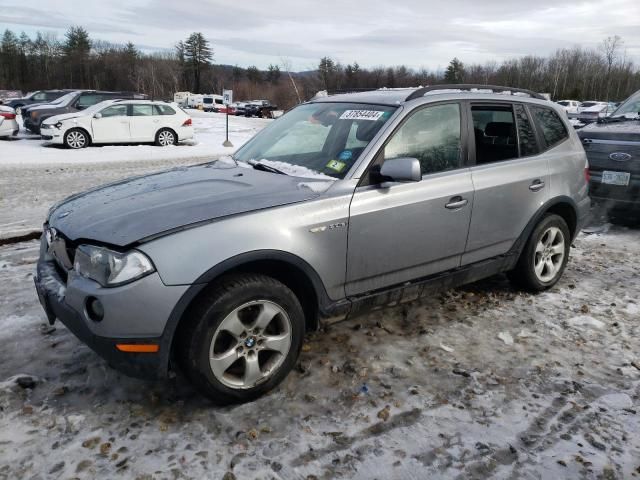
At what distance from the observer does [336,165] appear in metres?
3.47

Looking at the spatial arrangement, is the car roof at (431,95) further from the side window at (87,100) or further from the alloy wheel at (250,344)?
the side window at (87,100)

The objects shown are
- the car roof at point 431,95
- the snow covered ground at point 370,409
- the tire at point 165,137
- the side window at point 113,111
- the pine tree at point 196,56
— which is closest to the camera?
the snow covered ground at point 370,409

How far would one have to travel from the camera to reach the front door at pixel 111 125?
653 inches

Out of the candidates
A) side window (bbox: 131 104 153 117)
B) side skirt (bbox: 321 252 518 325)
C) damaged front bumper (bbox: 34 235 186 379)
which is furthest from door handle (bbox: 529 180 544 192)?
side window (bbox: 131 104 153 117)

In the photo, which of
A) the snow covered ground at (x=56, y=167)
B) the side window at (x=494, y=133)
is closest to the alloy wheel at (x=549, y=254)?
the side window at (x=494, y=133)

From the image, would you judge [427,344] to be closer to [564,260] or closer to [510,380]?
[510,380]

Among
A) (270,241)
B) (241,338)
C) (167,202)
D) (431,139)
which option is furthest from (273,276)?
(431,139)

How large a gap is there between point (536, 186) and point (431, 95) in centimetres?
127

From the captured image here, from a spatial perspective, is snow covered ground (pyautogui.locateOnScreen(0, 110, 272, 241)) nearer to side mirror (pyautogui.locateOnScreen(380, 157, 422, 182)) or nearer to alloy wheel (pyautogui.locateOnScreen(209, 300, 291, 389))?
alloy wheel (pyautogui.locateOnScreen(209, 300, 291, 389))

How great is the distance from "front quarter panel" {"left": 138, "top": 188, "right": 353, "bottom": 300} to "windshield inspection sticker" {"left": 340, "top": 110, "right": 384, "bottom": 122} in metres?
0.70

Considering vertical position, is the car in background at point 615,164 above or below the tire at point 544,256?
above

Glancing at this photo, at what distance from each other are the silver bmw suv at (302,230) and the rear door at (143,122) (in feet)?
46.4

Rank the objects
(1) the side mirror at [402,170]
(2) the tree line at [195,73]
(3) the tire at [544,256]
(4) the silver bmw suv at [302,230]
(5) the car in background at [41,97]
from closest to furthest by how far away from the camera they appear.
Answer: (4) the silver bmw suv at [302,230] → (1) the side mirror at [402,170] → (3) the tire at [544,256] → (5) the car in background at [41,97] → (2) the tree line at [195,73]

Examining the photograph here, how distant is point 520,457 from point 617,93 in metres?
89.8
